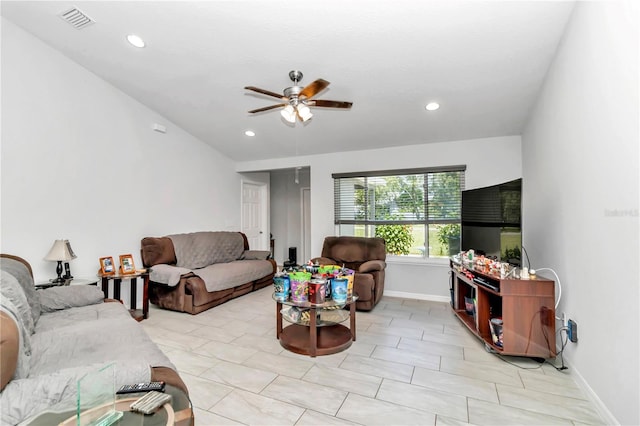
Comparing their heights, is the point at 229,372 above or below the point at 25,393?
below

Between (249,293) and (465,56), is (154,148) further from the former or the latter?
(465,56)

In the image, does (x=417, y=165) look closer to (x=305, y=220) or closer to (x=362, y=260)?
(x=362, y=260)

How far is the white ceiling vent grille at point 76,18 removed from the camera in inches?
107

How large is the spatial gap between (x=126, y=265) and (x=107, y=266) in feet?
0.66

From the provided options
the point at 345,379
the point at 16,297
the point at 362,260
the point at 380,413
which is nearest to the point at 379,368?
the point at 345,379

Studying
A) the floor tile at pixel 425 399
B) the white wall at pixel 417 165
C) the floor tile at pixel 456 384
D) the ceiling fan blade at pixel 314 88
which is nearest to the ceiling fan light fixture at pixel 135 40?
the ceiling fan blade at pixel 314 88

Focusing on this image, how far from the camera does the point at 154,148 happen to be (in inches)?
176

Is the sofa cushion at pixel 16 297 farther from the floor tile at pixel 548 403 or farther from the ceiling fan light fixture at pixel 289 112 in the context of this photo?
the floor tile at pixel 548 403

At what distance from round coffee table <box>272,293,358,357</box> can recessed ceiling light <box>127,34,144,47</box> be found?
2.80 m

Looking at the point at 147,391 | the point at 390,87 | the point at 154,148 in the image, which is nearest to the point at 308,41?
the point at 390,87

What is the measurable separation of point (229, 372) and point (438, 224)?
3.49 meters

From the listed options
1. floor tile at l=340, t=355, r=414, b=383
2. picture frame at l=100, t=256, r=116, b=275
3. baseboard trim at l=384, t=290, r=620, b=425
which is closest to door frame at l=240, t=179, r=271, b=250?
picture frame at l=100, t=256, r=116, b=275

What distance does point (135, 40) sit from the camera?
2943 mm

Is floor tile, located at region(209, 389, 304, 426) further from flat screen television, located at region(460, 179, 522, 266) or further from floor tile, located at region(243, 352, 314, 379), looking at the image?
flat screen television, located at region(460, 179, 522, 266)
